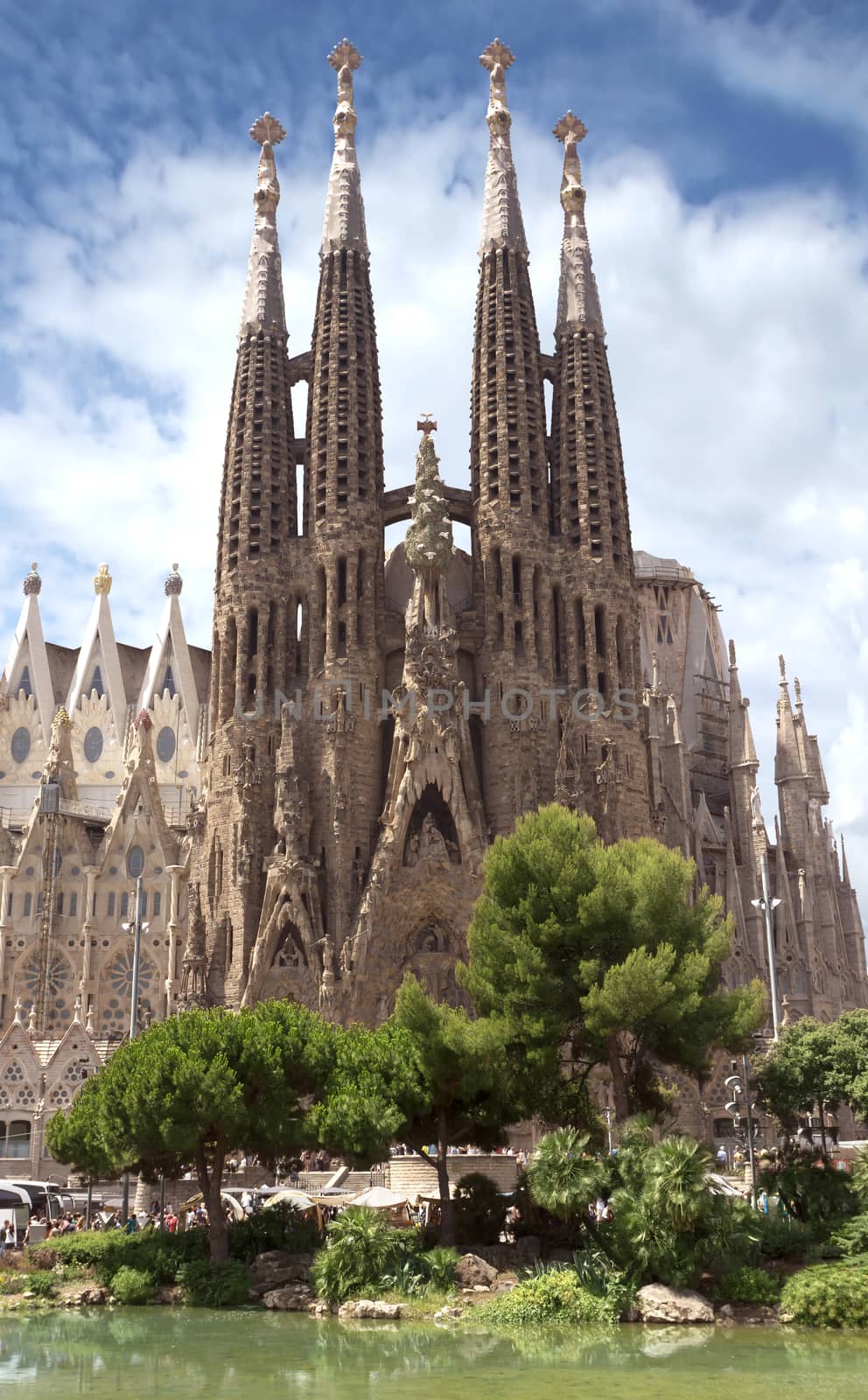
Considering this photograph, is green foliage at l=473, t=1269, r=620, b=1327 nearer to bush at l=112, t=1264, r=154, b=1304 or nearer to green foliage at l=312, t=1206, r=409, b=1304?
green foliage at l=312, t=1206, r=409, b=1304

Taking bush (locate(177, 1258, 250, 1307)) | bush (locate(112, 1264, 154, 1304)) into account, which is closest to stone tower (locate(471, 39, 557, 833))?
bush (locate(177, 1258, 250, 1307))

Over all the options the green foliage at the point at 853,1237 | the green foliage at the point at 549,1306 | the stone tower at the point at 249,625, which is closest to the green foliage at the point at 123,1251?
the green foliage at the point at 549,1306

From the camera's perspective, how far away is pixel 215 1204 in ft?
91.7

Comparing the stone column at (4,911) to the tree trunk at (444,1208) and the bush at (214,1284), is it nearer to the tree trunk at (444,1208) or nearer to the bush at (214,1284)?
the bush at (214,1284)

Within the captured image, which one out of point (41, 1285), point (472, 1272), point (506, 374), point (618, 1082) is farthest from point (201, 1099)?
point (506, 374)

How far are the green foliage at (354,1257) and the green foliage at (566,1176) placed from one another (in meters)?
2.89

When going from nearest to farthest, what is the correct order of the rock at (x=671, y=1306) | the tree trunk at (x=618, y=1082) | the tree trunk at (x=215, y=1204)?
1. the rock at (x=671, y=1306)
2. the tree trunk at (x=215, y=1204)
3. the tree trunk at (x=618, y=1082)

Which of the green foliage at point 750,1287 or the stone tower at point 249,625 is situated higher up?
the stone tower at point 249,625

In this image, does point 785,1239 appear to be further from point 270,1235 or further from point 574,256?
Answer: point 574,256

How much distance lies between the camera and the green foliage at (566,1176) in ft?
83.9

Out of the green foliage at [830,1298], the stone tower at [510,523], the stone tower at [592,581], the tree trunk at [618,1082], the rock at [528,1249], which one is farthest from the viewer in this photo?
the stone tower at [510,523]

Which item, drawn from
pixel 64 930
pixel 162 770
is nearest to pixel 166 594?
pixel 162 770

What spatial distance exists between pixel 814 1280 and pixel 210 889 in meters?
32.8

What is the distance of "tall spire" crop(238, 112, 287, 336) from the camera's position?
197 feet
